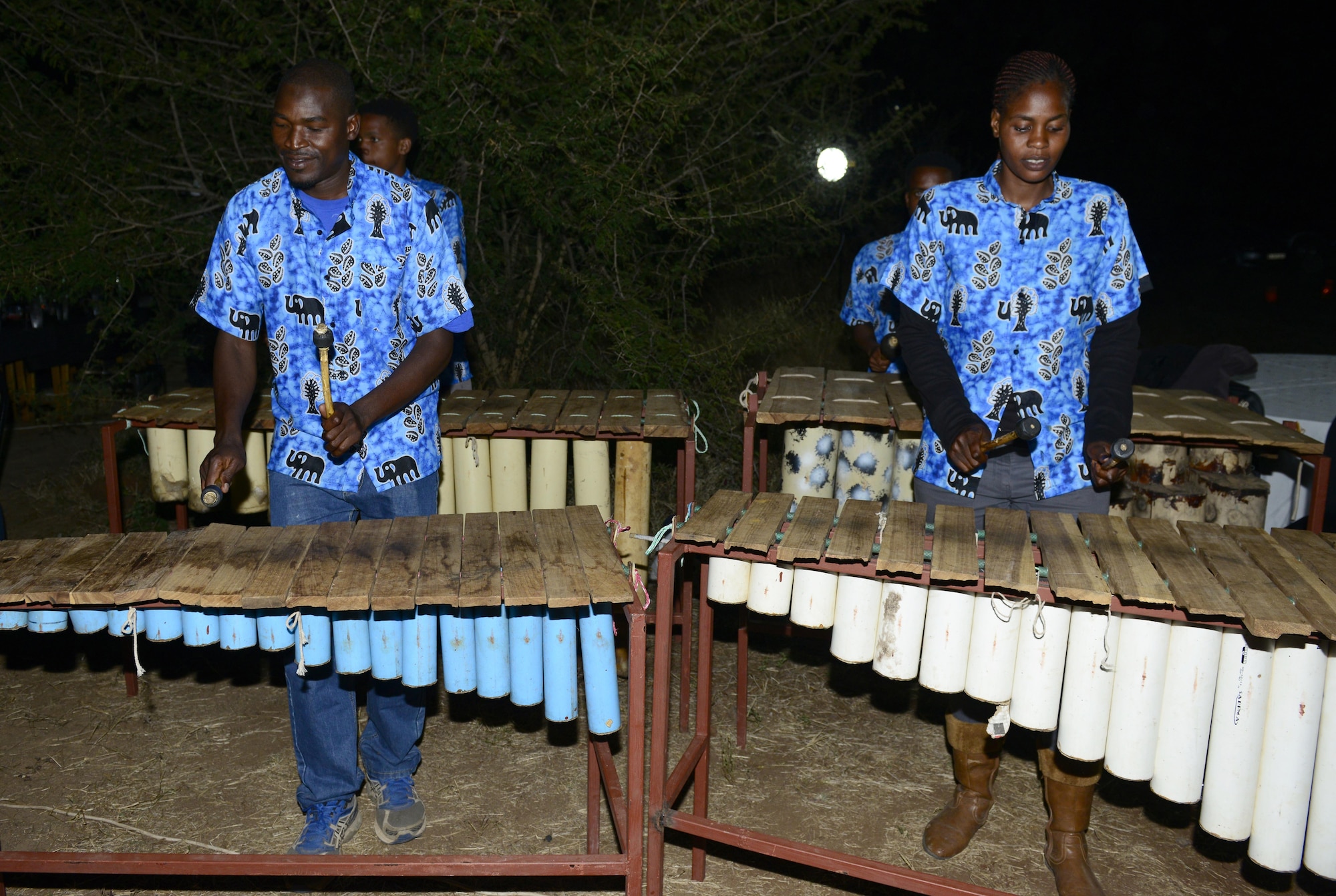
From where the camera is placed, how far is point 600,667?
97.0 inches

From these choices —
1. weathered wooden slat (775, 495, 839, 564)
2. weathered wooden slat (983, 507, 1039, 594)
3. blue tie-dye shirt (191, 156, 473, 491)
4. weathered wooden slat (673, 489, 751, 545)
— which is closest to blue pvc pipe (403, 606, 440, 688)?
blue tie-dye shirt (191, 156, 473, 491)

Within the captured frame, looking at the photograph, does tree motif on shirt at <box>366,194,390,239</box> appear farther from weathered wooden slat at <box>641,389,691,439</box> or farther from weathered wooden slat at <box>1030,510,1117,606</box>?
weathered wooden slat at <box>1030,510,1117,606</box>

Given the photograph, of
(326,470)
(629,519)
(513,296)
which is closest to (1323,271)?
(513,296)

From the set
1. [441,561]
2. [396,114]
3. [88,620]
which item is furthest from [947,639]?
[396,114]

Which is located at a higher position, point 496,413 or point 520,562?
point 496,413

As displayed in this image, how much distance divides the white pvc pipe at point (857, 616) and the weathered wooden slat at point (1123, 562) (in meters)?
0.51

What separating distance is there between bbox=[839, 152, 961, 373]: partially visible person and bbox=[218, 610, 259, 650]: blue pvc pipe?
9.53 feet

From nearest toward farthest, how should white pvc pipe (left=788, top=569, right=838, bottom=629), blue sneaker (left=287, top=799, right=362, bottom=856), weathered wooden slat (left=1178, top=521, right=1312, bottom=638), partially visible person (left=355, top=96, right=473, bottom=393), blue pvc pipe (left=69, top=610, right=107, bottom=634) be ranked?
weathered wooden slat (left=1178, top=521, right=1312, bottom=638), blue pvc pipe (left=69, top=610, right=107, bottom=634), white pvc pipe (left=788, top=569, right=838, bottom=629), blue sneaker (left=287, top=799, right=362, bottom=856), partially visible person (left=355, top=96, right=473, bottom=393)

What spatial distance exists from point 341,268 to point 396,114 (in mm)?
1929

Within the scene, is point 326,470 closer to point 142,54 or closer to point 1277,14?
point 142,54

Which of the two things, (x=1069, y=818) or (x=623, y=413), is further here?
(x=623, y=413)

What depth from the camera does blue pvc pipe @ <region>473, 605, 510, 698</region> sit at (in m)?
2.42

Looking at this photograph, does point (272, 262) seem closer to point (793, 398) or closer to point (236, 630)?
point (236, 630)

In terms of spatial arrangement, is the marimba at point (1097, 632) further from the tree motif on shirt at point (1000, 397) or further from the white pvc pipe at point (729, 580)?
the tree motif on shirt at point (1000, 397)
